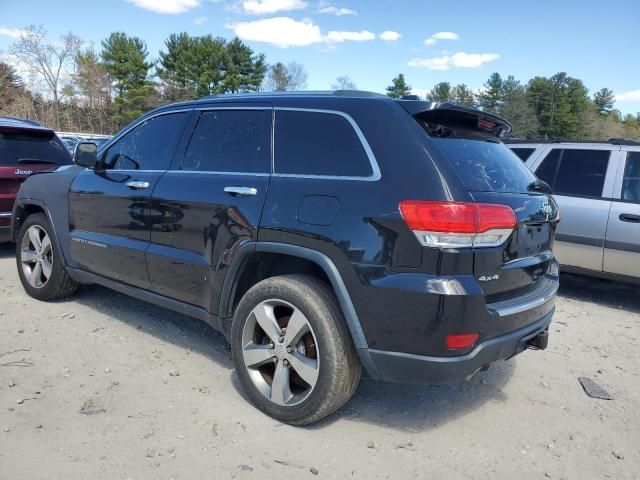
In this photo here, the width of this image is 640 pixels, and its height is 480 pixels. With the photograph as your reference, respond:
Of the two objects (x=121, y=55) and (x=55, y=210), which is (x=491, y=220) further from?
(x=121, y=55)

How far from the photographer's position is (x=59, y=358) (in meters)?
3.61

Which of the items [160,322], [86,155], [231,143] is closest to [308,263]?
[231,143]

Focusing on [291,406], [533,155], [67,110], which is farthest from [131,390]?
[67,110]

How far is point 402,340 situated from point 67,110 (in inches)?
2220

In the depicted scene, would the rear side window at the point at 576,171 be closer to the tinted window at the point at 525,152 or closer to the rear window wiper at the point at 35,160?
the tinted window at the point at 525,152

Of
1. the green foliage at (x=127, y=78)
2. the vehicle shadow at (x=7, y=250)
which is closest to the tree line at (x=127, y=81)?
the green foliage at (x=127, y=78)

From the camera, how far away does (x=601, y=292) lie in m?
6.30

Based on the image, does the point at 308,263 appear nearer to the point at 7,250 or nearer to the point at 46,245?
the point at 46,245

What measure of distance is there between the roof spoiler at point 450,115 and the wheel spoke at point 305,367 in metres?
1.45

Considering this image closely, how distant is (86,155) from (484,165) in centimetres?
321

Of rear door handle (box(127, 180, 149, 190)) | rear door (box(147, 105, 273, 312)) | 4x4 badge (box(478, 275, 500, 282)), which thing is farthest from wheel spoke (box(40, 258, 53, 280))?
4x4 badge (box(478, 275, 500, 282))

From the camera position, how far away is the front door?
368cm

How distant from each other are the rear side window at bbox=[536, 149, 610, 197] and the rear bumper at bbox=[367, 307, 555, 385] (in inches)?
148

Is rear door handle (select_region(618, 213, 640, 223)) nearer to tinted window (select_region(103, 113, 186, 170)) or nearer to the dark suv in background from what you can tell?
tinted window (select_region(103, 113, 186, 170))
